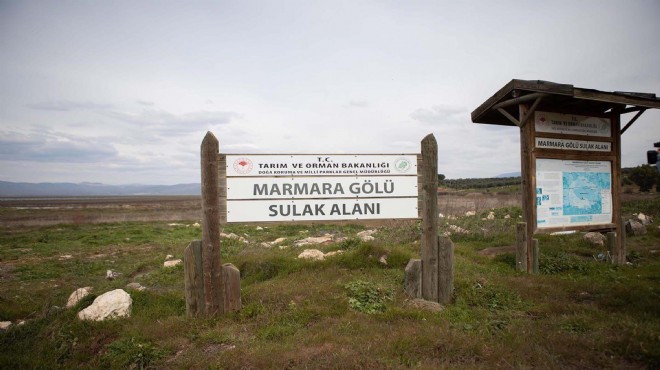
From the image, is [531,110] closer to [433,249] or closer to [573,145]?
[573,145]

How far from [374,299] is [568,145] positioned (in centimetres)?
621

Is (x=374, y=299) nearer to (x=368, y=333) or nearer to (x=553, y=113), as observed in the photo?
(x=368, y=333)

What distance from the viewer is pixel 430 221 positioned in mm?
5754

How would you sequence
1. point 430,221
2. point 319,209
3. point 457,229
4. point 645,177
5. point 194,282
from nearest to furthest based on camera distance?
1. point 194,282
2. point 430,221
3. point 319,209
4. point 457,229
5. point 645,177

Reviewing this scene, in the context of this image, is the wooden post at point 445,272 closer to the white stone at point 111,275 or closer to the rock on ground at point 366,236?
the rock on ground at point 366,236

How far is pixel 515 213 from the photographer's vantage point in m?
16.0

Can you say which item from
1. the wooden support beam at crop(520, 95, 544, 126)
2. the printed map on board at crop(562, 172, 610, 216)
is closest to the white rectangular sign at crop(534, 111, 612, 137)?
the wooden support beam at crop(520, 95, 544, 126)

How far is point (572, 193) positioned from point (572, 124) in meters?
1.64

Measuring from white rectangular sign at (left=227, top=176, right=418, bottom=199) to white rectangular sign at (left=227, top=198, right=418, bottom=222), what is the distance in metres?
0.09

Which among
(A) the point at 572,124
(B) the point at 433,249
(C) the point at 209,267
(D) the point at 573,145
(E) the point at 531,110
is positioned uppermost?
(E) the point at 531,110

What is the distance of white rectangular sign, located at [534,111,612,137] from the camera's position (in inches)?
300

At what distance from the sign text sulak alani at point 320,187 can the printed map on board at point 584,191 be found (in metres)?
4.45

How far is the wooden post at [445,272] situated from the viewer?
563 cm

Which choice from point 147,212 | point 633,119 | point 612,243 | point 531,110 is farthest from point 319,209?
point 147,212
